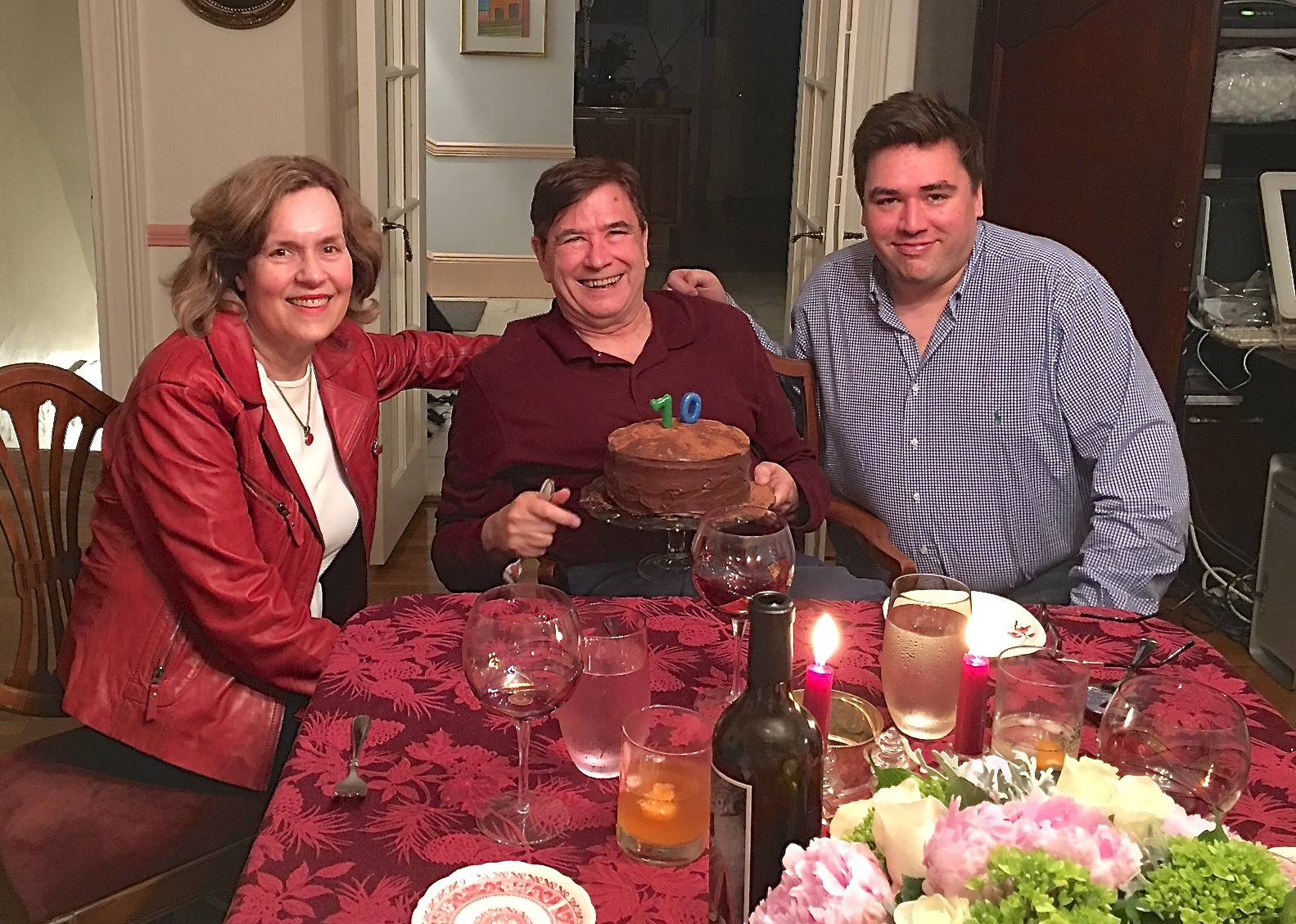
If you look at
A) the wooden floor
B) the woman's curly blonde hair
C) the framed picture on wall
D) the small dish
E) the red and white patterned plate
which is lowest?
the wooden floor

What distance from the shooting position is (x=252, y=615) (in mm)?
1668

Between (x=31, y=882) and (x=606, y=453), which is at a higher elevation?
(x=606, y=453)

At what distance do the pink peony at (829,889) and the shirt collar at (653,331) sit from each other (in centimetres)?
143

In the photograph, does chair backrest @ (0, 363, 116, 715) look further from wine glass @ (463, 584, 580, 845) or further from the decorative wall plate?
the decorative wall plate

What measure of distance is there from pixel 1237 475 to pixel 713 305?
209 centimetres

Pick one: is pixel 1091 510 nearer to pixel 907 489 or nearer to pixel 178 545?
pixel 907 489

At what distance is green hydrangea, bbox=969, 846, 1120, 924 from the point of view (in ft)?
2.01

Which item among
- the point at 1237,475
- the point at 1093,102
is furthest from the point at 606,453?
the point at 1237,475

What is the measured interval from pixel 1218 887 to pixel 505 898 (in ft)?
1.90

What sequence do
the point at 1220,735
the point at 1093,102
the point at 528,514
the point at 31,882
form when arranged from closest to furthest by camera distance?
the point at 1220,735
the point at 31,882
the point at 528,514
the point at 1093,102

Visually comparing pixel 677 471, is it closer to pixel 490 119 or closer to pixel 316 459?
pixel 316 459

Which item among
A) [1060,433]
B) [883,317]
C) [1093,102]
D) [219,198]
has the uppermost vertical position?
[1093,102]

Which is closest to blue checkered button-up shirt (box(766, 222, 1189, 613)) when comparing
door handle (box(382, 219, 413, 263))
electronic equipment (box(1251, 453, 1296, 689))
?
electronic equipment (box(1251, 453, 1296, 689))

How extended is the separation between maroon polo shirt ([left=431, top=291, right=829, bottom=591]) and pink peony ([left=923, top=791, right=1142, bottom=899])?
1391 millimetres
